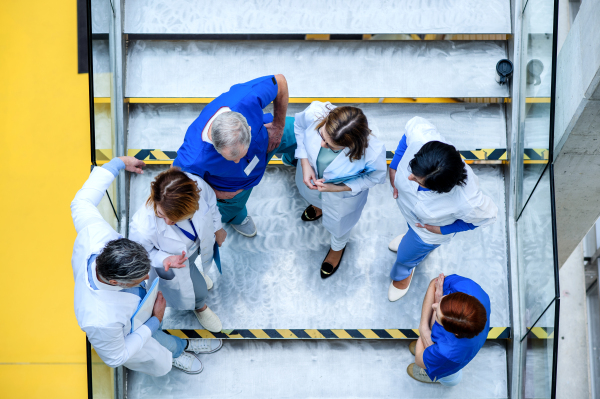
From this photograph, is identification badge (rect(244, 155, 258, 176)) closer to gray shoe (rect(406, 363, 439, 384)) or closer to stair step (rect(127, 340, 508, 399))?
stair step (rect(127, 340, 508, 399))

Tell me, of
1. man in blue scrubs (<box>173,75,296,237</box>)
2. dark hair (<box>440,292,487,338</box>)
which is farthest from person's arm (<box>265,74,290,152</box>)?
dark hair (<box>440,292,487,338</box>)

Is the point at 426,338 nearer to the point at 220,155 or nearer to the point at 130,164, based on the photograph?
the point at 220,155

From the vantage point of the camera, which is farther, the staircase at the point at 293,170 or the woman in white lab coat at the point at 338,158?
the staircase at the point at 293,170

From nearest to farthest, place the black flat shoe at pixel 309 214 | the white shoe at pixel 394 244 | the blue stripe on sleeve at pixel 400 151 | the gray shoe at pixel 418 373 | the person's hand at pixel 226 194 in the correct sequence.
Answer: the blue stripe on sleeve at pixel 400 151 < the person's hand at pixel 226 194 < the gray shoe at pixel 418 373 < the white shoe at pixel 394 244 < the black flat shoe at pixel 309 214

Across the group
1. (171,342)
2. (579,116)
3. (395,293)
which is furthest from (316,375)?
(579,116)

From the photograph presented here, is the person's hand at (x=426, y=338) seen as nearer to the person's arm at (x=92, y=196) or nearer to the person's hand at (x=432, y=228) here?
the person's hand at (x=432, y=228)

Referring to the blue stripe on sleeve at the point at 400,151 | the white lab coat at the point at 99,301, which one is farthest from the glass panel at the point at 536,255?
the white lab coat at the point at 99,301

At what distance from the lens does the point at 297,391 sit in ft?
11.9

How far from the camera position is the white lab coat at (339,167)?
2.87 m

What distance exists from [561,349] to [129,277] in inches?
210

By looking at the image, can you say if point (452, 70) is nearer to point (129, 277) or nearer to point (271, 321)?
point (271, 321)

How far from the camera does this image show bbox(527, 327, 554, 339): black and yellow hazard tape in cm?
307

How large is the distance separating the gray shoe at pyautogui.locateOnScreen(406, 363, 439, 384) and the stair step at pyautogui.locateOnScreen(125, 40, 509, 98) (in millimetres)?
2144

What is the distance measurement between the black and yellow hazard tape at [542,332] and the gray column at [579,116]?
1.30 metres
